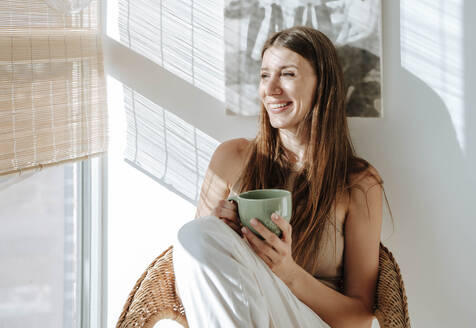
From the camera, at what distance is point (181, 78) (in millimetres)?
1673

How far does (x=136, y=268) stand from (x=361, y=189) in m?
0.96

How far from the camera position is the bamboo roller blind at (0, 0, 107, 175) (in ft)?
4.24

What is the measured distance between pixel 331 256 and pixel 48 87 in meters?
0.99

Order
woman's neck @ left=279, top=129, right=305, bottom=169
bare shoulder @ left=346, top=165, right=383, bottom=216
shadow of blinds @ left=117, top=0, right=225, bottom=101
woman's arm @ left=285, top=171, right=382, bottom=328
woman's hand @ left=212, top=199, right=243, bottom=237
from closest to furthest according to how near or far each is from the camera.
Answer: woman's hand @ left=212, top=199, right=243, bottom=237 < woman's arm @ left=285, top=171, right=382, bottom=328 < bare shoulder @ left=346, top=165, right=383, bottom=216 < woman's neck @ left=279, top=129, right=305, bottom=169 < shadow of blinds @ left=117, top=0, right=225, bottom=101

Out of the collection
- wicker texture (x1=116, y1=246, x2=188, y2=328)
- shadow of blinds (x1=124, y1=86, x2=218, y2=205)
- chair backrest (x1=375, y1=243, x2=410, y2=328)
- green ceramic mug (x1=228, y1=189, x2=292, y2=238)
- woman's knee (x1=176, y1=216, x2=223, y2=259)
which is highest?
green ceramic mug (x1=228, y1=189, x2=292, y2=238)

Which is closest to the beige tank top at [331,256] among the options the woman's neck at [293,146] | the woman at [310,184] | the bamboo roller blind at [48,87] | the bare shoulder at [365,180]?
the woman at [310,184]

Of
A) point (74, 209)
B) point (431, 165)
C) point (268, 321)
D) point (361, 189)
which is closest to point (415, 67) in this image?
point (431, 165)

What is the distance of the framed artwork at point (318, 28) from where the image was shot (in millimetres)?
1408

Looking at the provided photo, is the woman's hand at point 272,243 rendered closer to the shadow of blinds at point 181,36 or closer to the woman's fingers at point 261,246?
the woman's fingers at point 261,246

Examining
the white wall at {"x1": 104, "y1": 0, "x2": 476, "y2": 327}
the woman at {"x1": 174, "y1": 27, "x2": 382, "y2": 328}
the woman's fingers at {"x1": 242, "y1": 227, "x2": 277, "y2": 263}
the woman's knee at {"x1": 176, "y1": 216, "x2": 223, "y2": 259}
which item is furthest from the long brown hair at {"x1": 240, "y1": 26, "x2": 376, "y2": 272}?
the woman's knee at {"x1": 176, "y1": 216, "x2": 223, "y2": 259}

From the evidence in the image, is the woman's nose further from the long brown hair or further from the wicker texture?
the wicker texture

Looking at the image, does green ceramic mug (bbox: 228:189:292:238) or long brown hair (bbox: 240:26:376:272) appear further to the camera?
long brown hair (bbox: 240:26:376:272)

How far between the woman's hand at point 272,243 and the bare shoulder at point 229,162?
44 cm

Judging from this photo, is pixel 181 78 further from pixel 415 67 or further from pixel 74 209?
pixel 415 67
